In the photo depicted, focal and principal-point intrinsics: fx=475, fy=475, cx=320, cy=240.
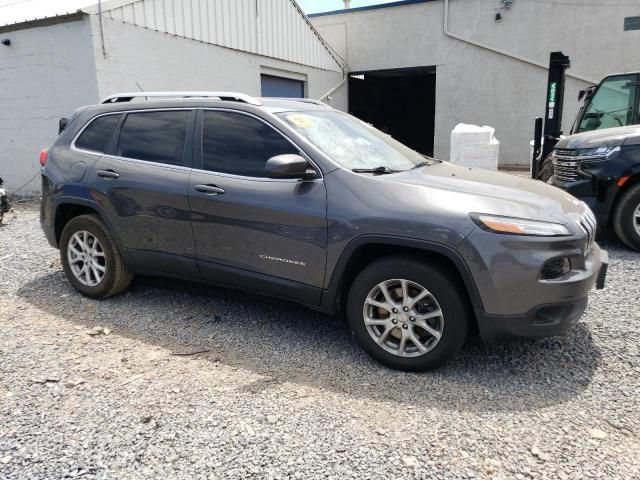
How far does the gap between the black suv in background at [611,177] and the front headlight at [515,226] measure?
349 centimetres

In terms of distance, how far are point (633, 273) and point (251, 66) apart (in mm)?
10053

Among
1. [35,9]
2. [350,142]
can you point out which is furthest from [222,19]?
[350,142]

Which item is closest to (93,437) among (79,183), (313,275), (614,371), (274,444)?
(274,444)

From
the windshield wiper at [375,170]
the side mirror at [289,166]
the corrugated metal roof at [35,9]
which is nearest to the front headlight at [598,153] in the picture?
the windshield wiper at [375,170]

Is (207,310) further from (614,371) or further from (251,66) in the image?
(251,66)

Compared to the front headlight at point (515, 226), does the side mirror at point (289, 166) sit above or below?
above

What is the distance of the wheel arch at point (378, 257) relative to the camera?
284cm

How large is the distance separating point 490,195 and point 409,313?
2.96 feet

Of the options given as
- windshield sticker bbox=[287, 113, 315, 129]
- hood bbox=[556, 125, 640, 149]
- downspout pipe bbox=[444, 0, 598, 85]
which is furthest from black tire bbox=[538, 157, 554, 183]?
downspout pipe bbox=[444, 0, 598, 85]

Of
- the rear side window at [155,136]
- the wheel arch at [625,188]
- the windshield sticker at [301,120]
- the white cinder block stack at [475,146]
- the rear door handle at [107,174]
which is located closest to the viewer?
the windshield sticker at [301,120]

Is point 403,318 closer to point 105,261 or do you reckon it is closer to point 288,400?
point 288,400

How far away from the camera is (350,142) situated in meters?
3.69

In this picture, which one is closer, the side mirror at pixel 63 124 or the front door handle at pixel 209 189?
the front door handle at pixel 209 189

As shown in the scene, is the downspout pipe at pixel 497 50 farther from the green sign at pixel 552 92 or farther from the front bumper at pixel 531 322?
the front bumper at pixel 531 322
